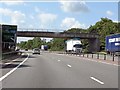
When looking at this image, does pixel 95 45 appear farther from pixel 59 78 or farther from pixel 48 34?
pixel 59 78

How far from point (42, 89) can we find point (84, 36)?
96.7 meters

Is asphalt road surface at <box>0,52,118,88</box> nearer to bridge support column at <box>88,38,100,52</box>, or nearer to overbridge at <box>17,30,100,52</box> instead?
overbridge at <box>17,30,100,52</box>

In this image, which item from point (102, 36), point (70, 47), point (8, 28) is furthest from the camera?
point (102, 36)

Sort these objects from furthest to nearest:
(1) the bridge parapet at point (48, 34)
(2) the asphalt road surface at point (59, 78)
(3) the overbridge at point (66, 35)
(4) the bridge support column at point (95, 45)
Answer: (4) the bridge support column at point (95, 45) < (3) the overbridge at point (66, 35) < (1) the bridge parapet at point (48, 34) < (2) the asphalt road surface at point (59, 78)

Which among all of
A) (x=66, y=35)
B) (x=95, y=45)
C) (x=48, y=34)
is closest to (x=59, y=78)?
(x=48, y=34)

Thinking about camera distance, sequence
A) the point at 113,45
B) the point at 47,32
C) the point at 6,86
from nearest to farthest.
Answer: the point at 6,86 → the point at 113,45 → the point at 47,32

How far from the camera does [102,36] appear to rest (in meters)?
110

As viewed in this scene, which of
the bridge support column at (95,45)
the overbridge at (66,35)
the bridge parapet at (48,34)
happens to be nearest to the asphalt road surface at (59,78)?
the bridge parapet at (48,34)

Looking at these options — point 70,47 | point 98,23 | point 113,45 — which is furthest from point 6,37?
point 98,23

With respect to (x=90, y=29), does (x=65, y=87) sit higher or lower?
lower

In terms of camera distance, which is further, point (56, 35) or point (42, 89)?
point (56, 35)

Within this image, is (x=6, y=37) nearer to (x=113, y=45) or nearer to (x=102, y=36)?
(x=113, y=45)

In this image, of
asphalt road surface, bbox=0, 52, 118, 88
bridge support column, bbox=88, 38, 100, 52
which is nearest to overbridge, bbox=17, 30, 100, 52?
bridge support column, bbox=88, 38, 100, 52

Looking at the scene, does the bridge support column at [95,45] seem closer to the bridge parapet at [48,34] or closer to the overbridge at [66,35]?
the overbridge at [66,35]
